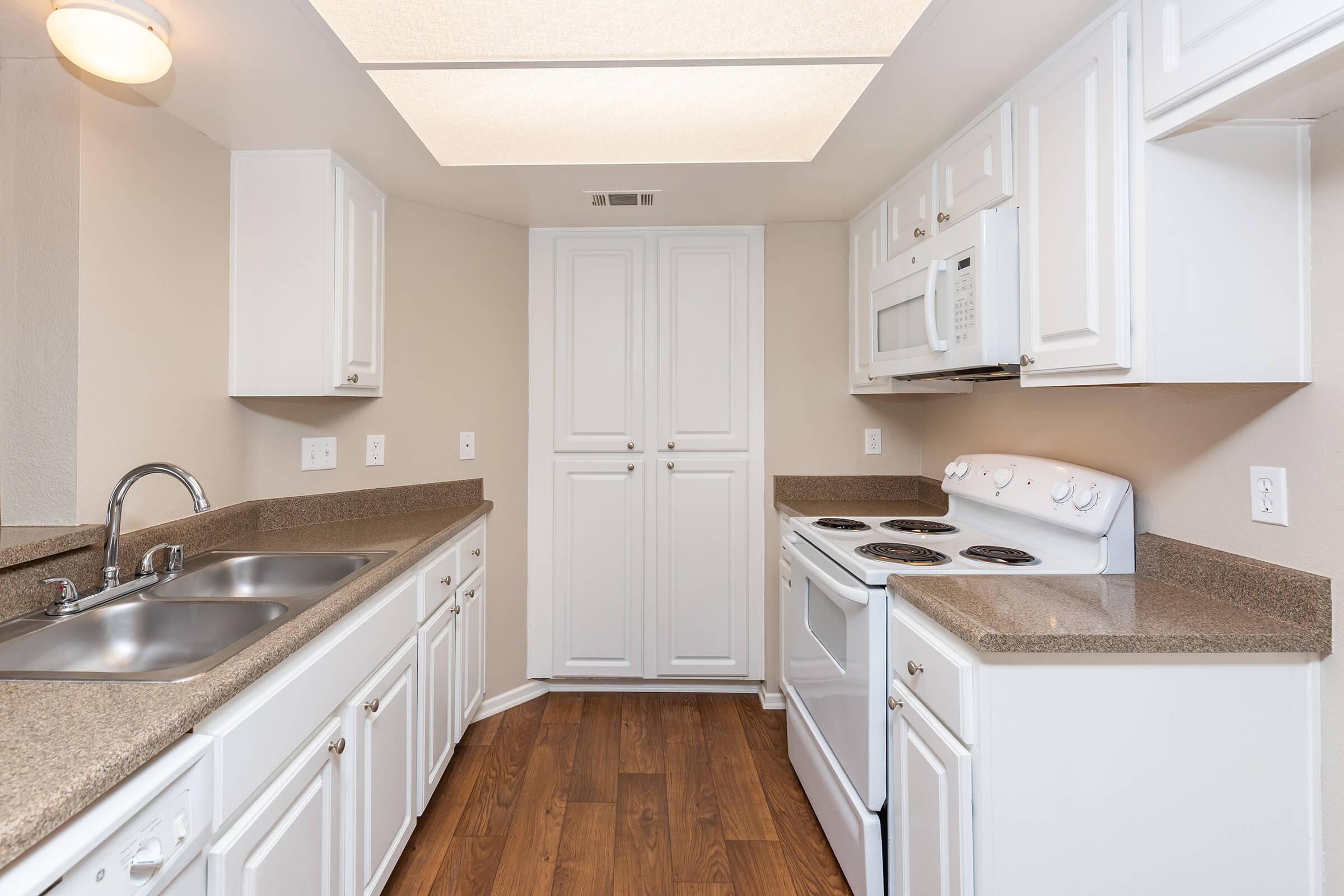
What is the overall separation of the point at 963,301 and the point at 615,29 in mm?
1135

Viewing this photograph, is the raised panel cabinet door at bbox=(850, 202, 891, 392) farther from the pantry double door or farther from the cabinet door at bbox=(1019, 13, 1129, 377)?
the cabinet door at bbox=(1019, 13, 1129, 377)

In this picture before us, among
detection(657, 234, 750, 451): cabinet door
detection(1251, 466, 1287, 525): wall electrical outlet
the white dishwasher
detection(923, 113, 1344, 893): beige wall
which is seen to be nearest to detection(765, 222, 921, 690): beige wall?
detection(657, 234, 750, 451): cabinet door

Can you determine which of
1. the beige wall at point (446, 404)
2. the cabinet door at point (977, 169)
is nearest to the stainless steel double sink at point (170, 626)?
the beige wall at point (446, 404)

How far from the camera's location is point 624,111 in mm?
2115

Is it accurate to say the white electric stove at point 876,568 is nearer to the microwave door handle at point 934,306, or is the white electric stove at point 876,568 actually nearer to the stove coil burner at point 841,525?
the stove coil burner at point 841,525

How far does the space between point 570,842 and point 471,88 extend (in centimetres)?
230

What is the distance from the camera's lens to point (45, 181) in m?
1.49

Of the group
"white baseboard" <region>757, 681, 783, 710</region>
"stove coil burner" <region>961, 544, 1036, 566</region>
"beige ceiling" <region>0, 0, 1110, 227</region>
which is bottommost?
"white baseboard" <region>757, 681, 783, 710</region>

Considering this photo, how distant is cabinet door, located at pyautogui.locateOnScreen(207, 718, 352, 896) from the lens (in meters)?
0.99

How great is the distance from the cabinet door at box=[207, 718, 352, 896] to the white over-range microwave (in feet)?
5.76

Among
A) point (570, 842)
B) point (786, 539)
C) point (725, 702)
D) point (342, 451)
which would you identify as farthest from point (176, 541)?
point (725, 702)

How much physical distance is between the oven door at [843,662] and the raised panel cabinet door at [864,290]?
799 millimetres

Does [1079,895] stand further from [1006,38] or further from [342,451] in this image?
[342,451]

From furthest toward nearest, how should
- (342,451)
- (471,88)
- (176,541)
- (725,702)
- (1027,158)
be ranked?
(725,702) < (342,451) < (471,88) < (176,541) < (1027,158)
